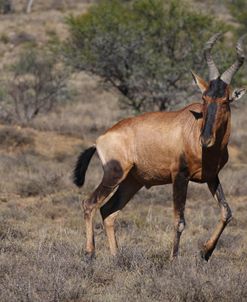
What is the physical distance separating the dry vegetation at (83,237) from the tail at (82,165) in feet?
2.71

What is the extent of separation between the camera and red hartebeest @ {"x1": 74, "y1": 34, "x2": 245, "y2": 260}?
756 centimetres

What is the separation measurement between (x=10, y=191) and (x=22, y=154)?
179 inches

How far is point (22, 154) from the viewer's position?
1831cm

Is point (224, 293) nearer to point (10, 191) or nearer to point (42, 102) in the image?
point (10, 191)

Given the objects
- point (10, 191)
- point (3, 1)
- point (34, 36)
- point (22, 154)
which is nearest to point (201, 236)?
point (10, 191)

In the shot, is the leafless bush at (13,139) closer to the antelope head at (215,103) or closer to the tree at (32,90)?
the tree at (32,90)

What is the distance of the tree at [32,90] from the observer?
984 inches

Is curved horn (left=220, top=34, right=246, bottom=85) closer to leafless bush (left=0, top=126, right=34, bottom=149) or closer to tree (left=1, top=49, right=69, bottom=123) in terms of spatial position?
leafless bush (left=0, top=126, right=34, bottom=149)

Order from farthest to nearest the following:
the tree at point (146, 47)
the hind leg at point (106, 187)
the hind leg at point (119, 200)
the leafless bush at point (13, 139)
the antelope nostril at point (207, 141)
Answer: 1. the tree at point (146, 47)
2. the leafless bush at point (13, 139)
3. the hind leg at point (119, 200)
4. the hind leg at point (106, 187)
5. the antelope nostril at point (207, 141)

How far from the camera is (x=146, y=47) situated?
941 inches

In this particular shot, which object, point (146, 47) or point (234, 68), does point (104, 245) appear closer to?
point (234, 68)

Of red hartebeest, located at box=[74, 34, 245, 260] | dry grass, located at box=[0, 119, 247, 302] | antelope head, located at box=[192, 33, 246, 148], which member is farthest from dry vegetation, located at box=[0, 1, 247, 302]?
antelope head, located at box=[192, 33, 246, 148]

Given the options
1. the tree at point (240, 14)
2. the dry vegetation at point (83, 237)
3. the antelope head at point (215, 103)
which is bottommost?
the tree at point (240, 14)

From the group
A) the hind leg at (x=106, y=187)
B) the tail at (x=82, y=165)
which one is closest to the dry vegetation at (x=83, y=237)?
the hind leg at (x=106, y=187)
